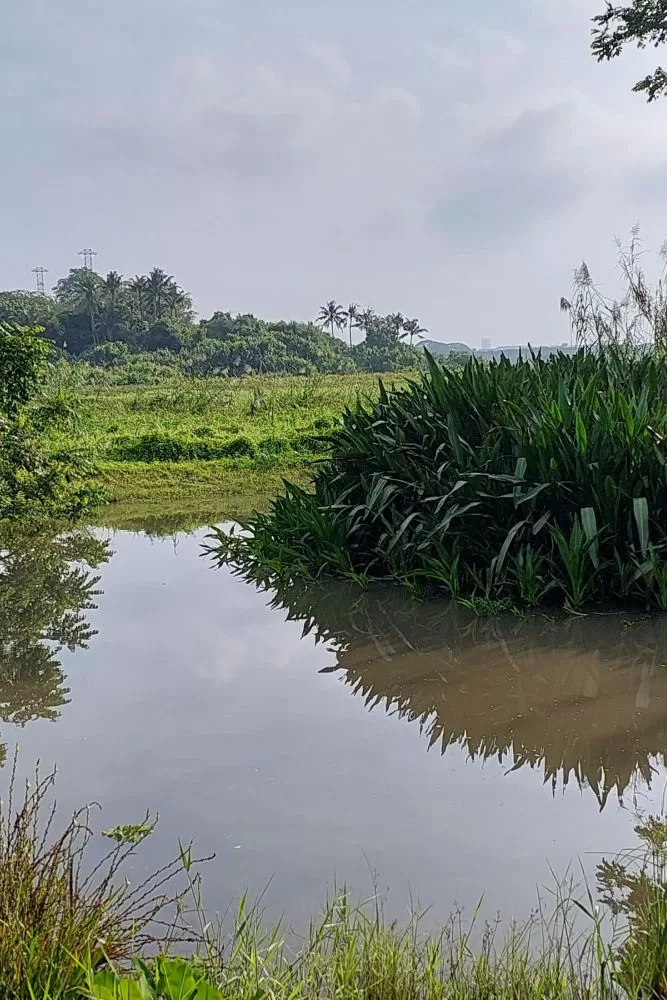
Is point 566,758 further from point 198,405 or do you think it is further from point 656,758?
point 198,405

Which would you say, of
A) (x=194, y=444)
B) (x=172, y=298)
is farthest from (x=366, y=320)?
(x=194, y=444)

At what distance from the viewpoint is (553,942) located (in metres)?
2.38

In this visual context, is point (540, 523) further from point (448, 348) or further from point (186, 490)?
point (448, 348)

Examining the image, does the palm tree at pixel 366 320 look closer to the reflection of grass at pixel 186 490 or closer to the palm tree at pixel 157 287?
the palm tree at pixel 157 287

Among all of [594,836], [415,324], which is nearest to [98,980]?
[594,836]

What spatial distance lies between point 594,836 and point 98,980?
5.59 ft

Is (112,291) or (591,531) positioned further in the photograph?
(112,291)

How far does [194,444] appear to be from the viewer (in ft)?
50.4

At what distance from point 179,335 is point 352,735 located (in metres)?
58.7

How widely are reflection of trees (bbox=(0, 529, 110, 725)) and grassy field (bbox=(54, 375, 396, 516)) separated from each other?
1354 mm

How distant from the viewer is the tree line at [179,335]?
177 feet

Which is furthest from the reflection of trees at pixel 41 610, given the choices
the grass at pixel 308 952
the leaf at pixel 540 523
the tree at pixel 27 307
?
the tree at pixel 27 307

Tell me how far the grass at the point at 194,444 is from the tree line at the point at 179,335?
24.7 metres

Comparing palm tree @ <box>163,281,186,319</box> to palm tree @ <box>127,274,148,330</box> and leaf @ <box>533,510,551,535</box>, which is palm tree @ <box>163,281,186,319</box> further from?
leaf @ <box>533,510,551,535</box>
